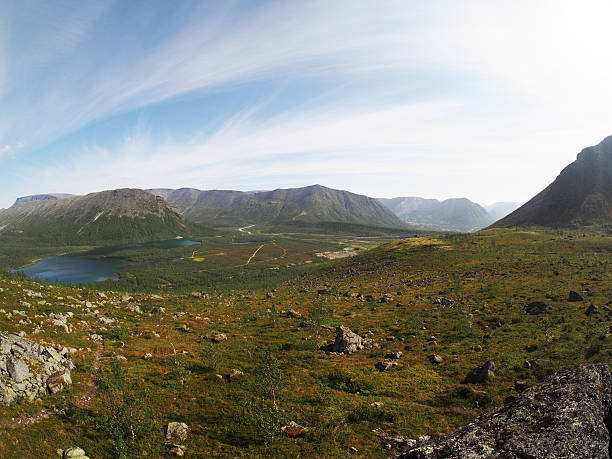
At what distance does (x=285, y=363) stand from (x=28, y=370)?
25.2 metres

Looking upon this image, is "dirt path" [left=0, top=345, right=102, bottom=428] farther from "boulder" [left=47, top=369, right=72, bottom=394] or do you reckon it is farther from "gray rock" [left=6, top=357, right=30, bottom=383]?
"gray rock" [left=6, top=357, right=30, bottom=383]

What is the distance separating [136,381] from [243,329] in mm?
26536

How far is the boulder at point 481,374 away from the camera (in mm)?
27594

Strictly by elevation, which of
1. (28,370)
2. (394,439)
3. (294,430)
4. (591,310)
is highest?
(28,370)

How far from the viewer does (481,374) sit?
2823 cm

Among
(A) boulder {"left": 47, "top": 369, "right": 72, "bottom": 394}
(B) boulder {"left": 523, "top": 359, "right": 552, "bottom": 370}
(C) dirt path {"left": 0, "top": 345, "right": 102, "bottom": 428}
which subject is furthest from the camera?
(B) boulder {"left": 523, "top": 359, "right": 552, "bottom": 370}

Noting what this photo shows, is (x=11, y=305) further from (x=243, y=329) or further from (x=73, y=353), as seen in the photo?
(x=243, y=329)

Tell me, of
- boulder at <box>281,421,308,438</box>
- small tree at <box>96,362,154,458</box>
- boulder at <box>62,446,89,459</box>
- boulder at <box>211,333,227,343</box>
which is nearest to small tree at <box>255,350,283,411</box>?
boulder at <box>281,421,308,438</box>

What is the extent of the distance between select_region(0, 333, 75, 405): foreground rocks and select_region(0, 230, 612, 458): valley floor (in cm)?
100

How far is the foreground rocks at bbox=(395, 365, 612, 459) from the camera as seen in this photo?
7.38 meters

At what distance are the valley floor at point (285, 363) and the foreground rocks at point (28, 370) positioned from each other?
998mm

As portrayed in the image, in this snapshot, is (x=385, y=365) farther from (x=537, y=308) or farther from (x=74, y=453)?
(x=537, y=308)

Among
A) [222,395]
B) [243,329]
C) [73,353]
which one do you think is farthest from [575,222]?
[73,353]

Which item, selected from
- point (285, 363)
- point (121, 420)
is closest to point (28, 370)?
point (121, 420)
